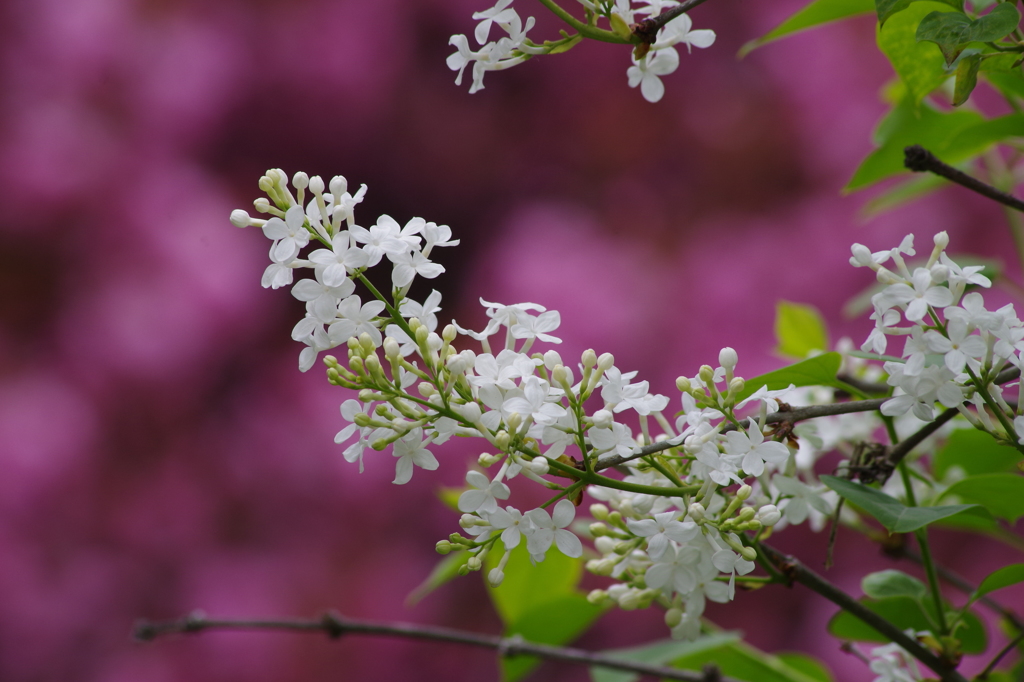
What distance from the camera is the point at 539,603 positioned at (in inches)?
17.4

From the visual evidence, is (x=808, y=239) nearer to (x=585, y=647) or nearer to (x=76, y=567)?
(x=585, y=647)

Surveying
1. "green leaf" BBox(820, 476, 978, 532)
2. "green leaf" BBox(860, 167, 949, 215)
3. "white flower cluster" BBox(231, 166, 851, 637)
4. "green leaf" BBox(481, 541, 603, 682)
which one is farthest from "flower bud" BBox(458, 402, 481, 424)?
"green leaf" BBox(860, 167, 949, 215)

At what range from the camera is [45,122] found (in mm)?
1186

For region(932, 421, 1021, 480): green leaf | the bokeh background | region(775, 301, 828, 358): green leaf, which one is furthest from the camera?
the bokeh background

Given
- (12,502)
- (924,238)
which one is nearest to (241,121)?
(12,502)

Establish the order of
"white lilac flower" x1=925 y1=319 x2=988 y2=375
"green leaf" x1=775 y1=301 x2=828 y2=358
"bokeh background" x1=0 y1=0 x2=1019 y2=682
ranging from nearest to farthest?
"white lilac flower" x1=925 y1=319 x2=988 y2=375
"green leaf" x1=775 y1=301 x2=828 y2=358
"bokeh background" x1=0 y1=0 x2=1019 y2=682

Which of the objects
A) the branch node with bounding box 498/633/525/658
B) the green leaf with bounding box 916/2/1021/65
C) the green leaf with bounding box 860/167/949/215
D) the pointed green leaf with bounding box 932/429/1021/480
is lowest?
the branch node with bounding box 498/633/525/658

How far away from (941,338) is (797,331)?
9.3 inches

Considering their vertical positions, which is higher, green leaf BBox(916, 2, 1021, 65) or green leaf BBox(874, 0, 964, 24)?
green leaf BBox(874, 0, 964, 24)

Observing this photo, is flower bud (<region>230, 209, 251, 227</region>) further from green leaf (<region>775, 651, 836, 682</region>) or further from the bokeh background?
the bokeh background

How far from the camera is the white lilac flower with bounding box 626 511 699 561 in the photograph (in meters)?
0.24

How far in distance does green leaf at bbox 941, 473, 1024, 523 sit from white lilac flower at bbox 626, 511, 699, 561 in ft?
0.36

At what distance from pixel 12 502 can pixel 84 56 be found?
0.63 meters

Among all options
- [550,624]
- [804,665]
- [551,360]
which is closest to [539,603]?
[550,624]
